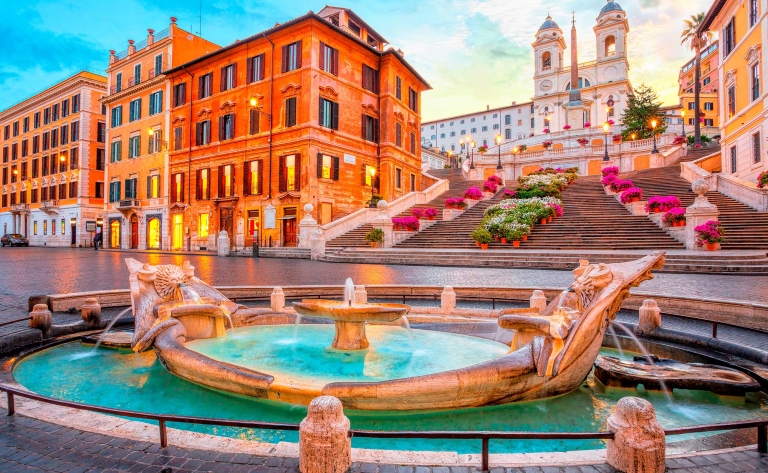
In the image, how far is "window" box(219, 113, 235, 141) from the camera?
33.7 metres

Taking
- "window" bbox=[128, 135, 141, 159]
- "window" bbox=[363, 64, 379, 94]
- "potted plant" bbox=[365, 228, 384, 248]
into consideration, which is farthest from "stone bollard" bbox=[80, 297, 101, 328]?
"window" bbox=[128, 135, 141, 159]

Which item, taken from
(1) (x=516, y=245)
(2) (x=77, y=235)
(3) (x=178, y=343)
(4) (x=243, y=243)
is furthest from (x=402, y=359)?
(2) (x=77, y=235)

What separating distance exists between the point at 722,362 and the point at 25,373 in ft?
25.4

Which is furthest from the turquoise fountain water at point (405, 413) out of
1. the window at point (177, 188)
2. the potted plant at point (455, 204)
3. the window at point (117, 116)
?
the window at point (117, 116)

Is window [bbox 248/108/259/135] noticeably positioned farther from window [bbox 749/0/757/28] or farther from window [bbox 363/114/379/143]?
window [bbox 749/0/757/28]

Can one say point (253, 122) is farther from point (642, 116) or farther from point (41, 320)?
point (642, 116)

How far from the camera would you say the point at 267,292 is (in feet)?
30.7

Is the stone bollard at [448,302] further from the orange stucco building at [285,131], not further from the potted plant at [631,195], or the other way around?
the orange stucco building at [285,131]

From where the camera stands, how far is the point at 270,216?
3052 cm

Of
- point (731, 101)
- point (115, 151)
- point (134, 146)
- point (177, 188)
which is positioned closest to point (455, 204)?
point (731, 101)

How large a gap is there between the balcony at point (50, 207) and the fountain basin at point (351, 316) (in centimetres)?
5654

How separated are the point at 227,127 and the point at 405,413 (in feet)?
112

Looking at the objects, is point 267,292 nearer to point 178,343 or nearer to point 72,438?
point 178,343

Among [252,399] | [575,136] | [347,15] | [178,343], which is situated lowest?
[252,399]
